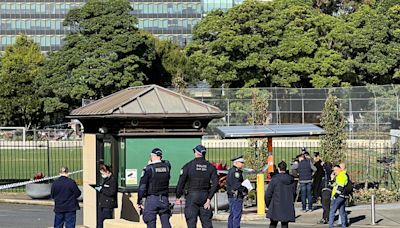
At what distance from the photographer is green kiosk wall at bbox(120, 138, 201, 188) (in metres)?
16.1

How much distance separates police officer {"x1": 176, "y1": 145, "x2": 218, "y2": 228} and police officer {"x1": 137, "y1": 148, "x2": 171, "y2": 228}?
332mm

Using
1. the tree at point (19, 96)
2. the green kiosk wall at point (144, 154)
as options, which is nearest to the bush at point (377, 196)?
the green kiosk wall at point (144, 154)

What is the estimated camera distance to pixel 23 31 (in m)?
119

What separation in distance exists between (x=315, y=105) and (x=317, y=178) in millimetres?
36270

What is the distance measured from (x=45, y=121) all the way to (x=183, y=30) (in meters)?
35.2

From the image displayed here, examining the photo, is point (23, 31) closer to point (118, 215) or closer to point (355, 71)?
point (355, 71)

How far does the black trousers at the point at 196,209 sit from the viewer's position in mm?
13891

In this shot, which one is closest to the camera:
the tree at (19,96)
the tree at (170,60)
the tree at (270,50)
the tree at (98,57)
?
the tree at (270,50)

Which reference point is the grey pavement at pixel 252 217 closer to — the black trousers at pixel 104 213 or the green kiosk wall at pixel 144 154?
the black trousers at pixel 104 213

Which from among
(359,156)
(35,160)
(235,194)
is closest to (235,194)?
(235,194)

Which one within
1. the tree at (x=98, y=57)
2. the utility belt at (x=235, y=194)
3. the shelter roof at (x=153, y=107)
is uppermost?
the tree at (x=98, y=57)

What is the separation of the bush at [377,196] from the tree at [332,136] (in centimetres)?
144

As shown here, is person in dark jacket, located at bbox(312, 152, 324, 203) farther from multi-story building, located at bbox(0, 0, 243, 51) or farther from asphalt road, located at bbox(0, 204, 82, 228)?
multi-story building, located at bbox(0, 0, 243, 51)

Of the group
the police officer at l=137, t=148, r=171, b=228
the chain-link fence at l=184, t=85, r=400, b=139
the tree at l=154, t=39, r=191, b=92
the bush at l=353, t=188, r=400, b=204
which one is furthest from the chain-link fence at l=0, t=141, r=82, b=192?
the tree at l=154, t=39, r=191, b=92
